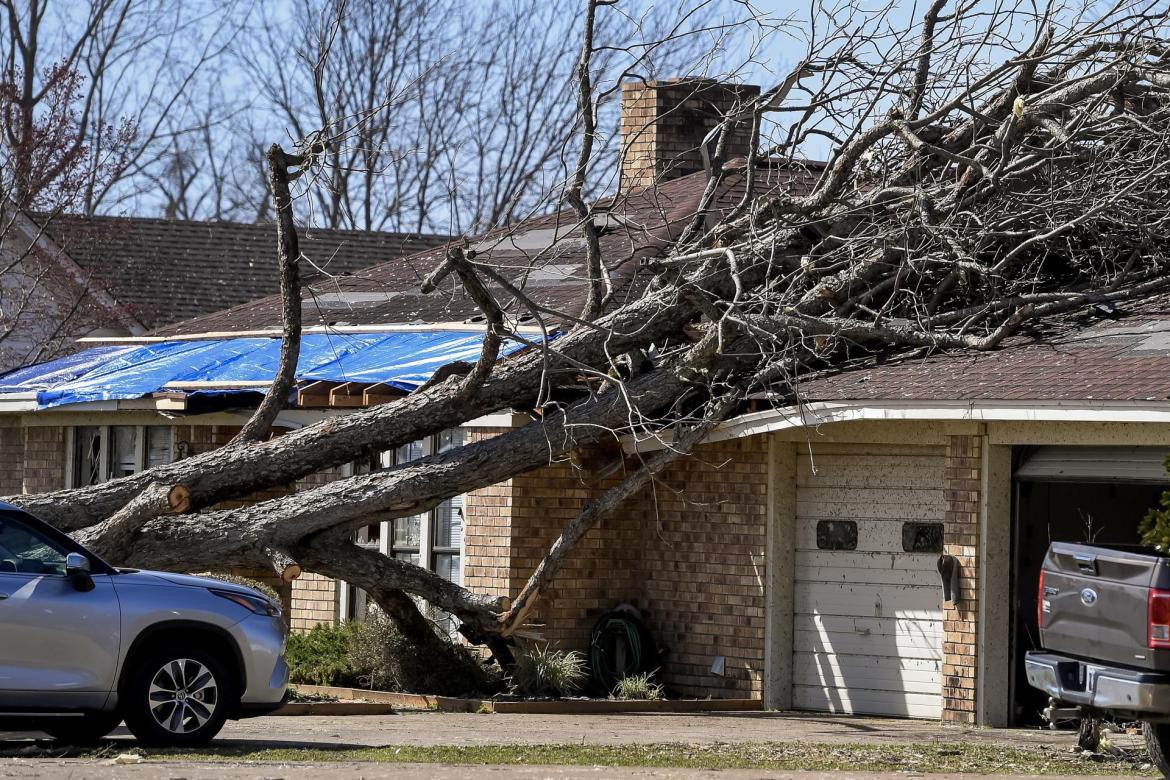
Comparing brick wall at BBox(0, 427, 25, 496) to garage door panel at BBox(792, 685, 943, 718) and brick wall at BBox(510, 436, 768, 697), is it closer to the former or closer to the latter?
brick wall at BBox(510, 436, 768, 697)

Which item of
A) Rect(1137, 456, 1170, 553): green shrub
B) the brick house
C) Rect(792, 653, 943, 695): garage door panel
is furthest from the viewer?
Rect(792, 653, 943, 695): garage door panel

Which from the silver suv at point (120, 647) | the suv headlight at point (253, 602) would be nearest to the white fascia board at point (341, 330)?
the suv headlight at point (253, 602)

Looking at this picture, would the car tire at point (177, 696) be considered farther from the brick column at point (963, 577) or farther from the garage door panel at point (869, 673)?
the garage door panel at point (869, 673)

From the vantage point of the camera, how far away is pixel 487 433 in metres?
15.8

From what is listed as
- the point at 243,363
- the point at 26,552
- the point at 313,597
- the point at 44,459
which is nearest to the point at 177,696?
the point at 26,552

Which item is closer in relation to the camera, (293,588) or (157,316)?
(293,588)

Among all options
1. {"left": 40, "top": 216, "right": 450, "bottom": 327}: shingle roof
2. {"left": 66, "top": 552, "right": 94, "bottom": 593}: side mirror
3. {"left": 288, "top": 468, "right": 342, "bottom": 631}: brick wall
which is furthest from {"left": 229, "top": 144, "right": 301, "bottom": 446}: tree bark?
{"left": 40, "top": 216, "right": 450, "bottom": 327}: shingle roof

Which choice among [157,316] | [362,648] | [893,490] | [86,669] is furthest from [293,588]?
[157,316]

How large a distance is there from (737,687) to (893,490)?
2.16 m

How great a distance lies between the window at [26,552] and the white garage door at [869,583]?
6.30m

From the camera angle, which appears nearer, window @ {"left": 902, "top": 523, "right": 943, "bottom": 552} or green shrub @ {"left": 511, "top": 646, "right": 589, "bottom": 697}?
window @ {"left": 902, "top": 523, "right": 943, "bottom": 552}

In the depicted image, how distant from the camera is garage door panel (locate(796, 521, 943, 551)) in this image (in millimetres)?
14430

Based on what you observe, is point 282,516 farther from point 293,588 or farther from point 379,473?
point 293,588

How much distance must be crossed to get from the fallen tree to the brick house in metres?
0.53
